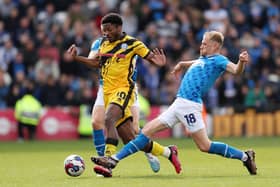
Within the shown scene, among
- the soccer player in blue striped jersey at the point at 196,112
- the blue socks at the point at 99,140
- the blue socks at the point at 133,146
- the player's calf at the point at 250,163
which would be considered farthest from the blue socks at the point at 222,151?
the blue socks at the point at 99,140

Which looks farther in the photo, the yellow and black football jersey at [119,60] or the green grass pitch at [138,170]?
the yellow and black football jersey at [119,60]

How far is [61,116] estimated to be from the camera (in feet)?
82.1

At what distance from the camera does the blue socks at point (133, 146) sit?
1231 centimetres

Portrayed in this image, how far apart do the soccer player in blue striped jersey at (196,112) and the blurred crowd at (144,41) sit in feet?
42.2

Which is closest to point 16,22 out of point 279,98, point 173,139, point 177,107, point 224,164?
point 173,139

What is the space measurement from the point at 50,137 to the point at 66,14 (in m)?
4.17

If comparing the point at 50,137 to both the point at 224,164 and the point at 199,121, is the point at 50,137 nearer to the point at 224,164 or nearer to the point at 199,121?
the point at 224,164

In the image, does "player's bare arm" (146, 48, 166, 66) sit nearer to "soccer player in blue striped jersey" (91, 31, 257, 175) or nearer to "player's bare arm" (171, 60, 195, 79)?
"player's bare arm" (171, 60, 195, 79)

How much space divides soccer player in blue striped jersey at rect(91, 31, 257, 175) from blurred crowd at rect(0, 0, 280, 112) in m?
12.9

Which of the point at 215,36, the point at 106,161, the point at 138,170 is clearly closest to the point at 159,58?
the point at 215,36

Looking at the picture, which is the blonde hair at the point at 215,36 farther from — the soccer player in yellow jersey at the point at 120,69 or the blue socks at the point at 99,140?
Answer: the blue socks at the point at 99,140

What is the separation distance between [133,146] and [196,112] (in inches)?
37.3

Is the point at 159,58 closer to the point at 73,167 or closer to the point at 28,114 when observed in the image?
the point at 73,167

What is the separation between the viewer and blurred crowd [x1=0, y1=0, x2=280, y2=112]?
25.6 m
